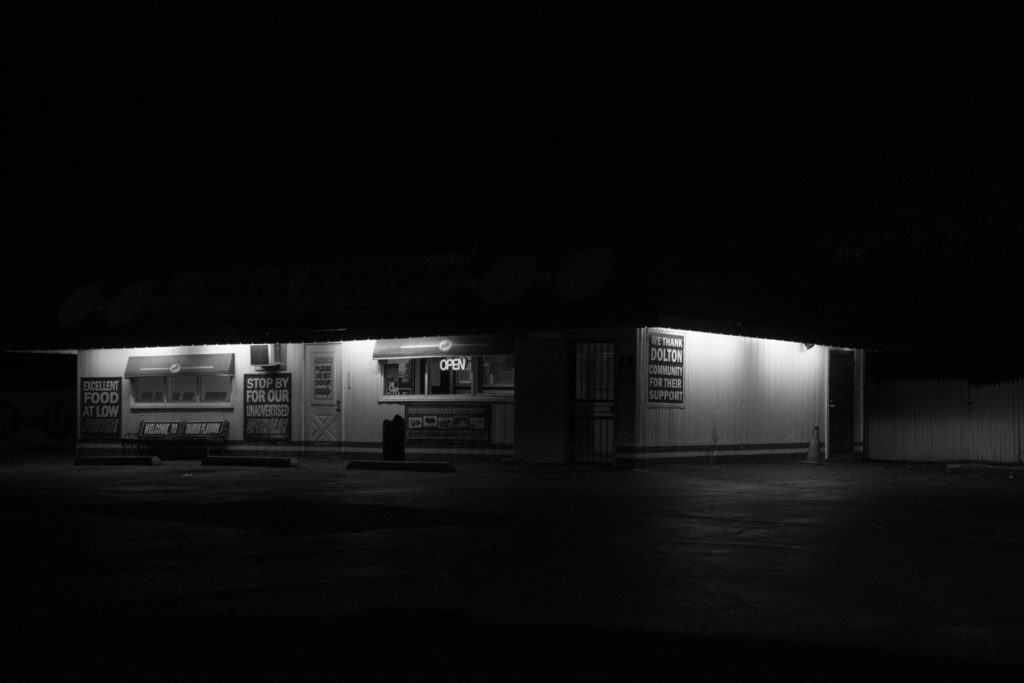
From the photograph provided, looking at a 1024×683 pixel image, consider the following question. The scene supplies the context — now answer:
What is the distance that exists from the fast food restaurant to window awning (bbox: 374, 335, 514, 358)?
37 mm

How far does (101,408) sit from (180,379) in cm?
270

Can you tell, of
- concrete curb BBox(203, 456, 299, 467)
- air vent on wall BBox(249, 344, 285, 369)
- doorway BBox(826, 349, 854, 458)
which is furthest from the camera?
doorway BBox(826, 349, 854, 458)

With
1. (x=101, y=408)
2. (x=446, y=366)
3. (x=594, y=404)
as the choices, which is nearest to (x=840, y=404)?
(x=594, y=404)

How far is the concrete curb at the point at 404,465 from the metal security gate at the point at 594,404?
277 cm

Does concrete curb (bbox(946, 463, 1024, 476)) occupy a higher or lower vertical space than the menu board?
lower

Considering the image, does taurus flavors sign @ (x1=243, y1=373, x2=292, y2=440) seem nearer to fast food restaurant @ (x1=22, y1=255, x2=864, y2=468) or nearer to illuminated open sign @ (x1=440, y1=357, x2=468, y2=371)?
fast food restaurant @ (x1=22, y1=255, x2=864, y2=468)

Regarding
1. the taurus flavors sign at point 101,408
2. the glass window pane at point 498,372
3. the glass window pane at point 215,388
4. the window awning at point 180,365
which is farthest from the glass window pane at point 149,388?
the glass window pane at point 498,372

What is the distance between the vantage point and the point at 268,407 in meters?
30.7

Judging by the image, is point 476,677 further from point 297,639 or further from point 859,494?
point 859,494

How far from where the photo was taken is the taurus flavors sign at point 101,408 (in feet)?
109

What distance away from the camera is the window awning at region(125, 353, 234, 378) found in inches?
1226

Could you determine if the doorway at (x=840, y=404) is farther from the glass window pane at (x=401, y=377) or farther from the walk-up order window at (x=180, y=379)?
the walk-up order window at (x=180, y=379)

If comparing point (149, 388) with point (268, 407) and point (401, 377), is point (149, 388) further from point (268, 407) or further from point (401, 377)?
point (401, 377)

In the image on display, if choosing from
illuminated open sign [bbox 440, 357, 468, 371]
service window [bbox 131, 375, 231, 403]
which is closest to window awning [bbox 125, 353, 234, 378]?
service window [bbox 131, 375, 231, 403]
